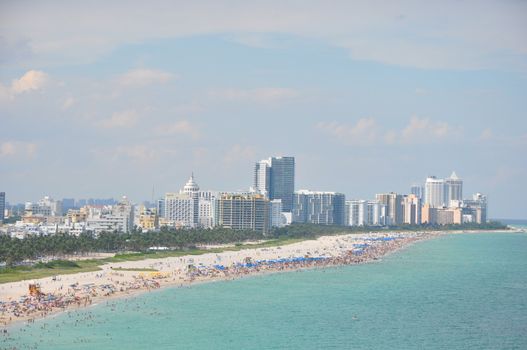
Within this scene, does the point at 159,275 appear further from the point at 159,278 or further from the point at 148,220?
the point at 148,220

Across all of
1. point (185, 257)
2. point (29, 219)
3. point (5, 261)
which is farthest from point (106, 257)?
point (29, 219)

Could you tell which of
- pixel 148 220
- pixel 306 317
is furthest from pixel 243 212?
pixel 306 317

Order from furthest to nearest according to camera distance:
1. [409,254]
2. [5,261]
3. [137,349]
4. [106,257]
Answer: [409,254]
[106,257]
[5,261]
[137,349]

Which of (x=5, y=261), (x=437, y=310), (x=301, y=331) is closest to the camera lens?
(x=301, y=331)

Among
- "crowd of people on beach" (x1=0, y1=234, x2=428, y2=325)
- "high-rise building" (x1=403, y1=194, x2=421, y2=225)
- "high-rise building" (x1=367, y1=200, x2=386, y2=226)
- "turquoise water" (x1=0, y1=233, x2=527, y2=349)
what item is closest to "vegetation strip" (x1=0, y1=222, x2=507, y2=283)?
"crowd of people on beach" (x1=0, y1=234, x2=428, y2=325)

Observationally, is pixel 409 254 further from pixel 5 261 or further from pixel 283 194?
pixel 283 194

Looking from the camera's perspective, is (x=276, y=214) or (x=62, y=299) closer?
(x=62, y=299)
